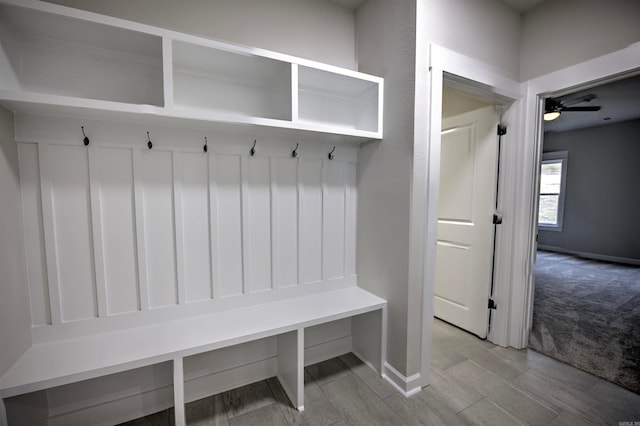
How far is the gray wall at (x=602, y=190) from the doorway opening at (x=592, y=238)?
0.04 ft

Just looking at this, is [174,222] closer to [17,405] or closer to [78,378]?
[78,378]

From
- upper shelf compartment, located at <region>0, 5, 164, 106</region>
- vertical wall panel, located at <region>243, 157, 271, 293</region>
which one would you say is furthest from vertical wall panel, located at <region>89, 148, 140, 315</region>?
vertical wall panel, located at <region>243, 157, 271, 293</region>

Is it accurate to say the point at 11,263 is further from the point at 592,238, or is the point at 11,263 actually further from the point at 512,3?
the point at 592,238

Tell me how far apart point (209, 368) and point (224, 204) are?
1009 millimetres

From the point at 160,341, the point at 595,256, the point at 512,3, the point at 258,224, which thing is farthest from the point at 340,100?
the point at 595,256

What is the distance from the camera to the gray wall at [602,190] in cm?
483

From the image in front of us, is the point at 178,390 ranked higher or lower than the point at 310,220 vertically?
lower

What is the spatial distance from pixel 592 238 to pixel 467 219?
5.12 m

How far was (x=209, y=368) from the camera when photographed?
64.9 inches

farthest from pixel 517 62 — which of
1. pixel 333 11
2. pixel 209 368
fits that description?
pixel 209 368

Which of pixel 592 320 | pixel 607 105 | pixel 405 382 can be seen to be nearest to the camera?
pixel 405 382

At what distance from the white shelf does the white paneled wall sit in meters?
0.19

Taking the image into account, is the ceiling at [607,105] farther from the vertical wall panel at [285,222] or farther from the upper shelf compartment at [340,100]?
the vertical wall panel at [285,222]

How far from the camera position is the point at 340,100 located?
6.29 feet
